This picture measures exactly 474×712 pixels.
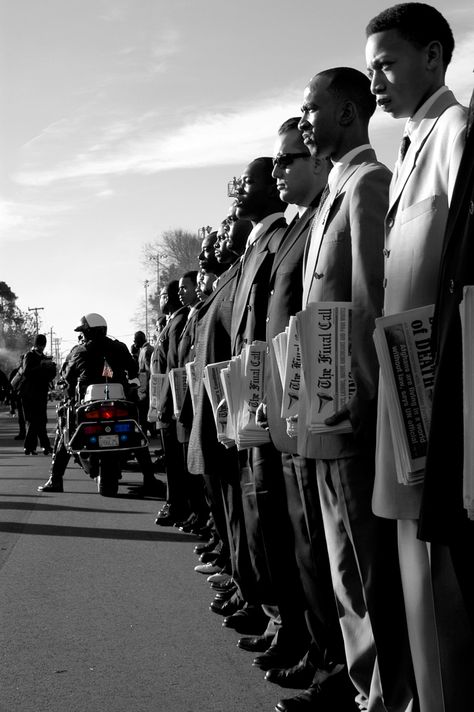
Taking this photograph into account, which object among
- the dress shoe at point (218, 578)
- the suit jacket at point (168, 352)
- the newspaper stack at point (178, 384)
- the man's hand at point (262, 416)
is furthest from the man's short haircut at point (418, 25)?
the suit jacket at point (168, 352)

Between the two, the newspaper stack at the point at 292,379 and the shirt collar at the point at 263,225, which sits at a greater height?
the shirt collar at the point at 263,225

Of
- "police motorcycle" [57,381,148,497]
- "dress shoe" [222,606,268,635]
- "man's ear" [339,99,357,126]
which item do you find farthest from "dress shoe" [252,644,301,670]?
"police motorcycle" [57,381,148,497]

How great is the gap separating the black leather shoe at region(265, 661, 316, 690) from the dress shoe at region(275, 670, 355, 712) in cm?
31

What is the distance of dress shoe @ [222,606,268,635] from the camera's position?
5.67m

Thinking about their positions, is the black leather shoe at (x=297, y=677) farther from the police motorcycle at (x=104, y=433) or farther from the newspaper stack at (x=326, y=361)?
the police motorcycle at (x=104, y=433)

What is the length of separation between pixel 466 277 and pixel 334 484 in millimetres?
1612

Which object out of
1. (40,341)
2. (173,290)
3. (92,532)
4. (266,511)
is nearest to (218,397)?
(266,511)

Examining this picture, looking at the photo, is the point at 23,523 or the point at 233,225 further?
the point at 23,523

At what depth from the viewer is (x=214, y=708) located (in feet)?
14.0

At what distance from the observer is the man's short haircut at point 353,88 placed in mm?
3967

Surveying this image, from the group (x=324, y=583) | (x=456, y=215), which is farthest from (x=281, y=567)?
(x=456, y=215)

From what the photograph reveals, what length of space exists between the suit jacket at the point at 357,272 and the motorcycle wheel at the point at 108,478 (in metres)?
8.52

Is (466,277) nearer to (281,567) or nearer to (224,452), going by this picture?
(281,567)

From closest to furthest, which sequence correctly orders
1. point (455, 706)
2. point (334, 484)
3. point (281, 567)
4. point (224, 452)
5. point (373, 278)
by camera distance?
point (455, 706)
point (373, 278)
point (334, 484)
point (281, 567)
point (224, 452)
